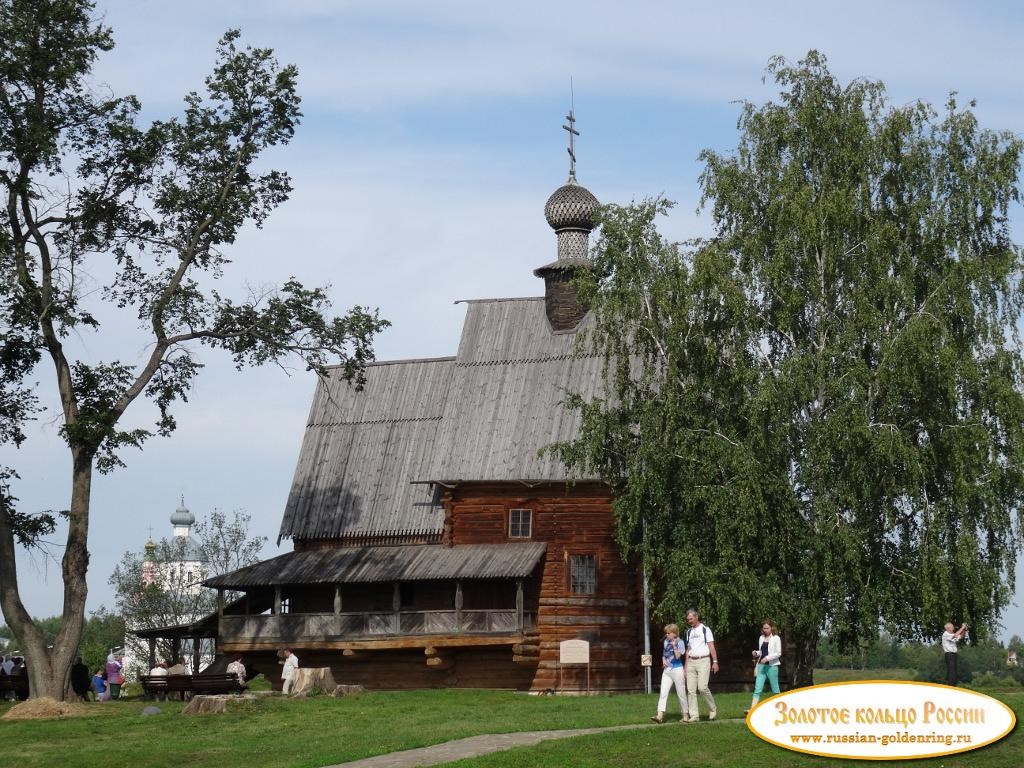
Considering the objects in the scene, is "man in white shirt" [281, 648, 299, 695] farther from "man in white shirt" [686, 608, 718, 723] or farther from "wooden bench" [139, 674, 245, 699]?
"man in white shirt" [686, 608, 718, 723]

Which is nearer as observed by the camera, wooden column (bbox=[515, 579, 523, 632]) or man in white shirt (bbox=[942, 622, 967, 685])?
man in white shirt (bbox=[942, 622, 967, 685])

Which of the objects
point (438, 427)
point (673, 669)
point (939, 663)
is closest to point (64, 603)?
point (438, 427)

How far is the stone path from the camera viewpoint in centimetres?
2177

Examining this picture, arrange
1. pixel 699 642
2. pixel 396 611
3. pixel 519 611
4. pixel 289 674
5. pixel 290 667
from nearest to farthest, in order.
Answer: pixel 699 642 → pixel 289 674 → pixel 290 667 → pixel 519 611 → pixel 396 611

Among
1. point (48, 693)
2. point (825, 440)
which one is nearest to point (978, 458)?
point (825, 440)

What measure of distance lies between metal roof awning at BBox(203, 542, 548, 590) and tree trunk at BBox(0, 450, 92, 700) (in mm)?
9565

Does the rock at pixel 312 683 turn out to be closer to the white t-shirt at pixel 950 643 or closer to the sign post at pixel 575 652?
the sign post at pixel 575 652

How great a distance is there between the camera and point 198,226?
1415 inches

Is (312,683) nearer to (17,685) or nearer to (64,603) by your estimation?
(64,603)

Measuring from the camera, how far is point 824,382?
35062 millimetres

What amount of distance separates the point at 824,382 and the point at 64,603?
18.5m

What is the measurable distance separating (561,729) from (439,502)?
1918cm

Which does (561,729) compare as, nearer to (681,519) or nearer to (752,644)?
(681,519)

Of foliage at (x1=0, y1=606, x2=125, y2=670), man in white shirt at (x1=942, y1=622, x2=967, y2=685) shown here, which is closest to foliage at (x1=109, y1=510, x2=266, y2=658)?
foliage at (x1=0, y1=606, x2=125, y2=670)
